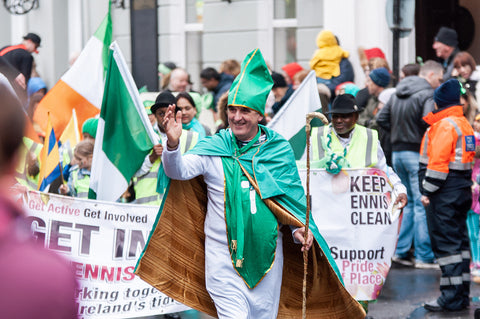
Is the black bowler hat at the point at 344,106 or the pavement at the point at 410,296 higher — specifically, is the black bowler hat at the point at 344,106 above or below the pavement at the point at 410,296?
above

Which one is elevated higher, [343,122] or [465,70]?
[465,70]

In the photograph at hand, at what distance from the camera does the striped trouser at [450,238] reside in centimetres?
742

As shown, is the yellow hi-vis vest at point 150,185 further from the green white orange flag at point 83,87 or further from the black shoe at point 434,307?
the black shoe at point 434,307

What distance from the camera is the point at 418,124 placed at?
9.47 metres

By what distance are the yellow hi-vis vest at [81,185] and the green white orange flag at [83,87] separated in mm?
895

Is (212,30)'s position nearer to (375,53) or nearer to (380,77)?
(375,53)

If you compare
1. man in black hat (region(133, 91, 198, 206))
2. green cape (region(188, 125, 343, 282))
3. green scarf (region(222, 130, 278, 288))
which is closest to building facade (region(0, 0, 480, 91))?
man in black hat (region(133, 91, 198, 206))

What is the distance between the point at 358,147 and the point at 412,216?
3038mm

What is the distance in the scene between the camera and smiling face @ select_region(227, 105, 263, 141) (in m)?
5.01

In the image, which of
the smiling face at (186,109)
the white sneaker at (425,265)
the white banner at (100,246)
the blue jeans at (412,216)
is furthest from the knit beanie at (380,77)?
the white banner at (100,246)

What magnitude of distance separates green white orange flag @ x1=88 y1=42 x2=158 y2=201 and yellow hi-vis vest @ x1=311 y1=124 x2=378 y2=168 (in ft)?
4.59

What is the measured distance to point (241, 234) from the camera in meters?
4.80

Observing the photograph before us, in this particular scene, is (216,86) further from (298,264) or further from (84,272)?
(298,264)

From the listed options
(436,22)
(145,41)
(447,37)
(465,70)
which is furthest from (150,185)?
(436,22)
